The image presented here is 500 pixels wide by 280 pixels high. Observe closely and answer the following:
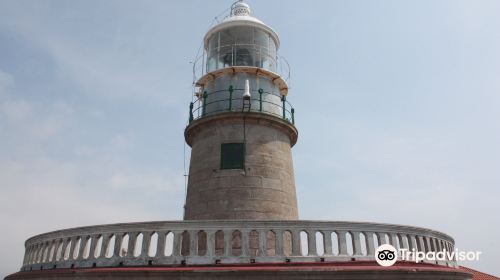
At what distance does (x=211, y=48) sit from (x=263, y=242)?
10243 millimetres

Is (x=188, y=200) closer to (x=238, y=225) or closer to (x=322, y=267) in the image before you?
(x=238, y=225)

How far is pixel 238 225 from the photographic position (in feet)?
29.7

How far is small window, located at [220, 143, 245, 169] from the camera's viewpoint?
13820 millimetres

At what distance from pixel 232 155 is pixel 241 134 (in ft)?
2.75

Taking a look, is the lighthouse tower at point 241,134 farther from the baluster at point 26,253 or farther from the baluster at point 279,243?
the baluster at point 26,253

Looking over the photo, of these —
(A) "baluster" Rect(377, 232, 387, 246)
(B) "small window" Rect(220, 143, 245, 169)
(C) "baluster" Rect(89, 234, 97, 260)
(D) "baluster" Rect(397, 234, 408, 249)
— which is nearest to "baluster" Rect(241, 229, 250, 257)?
(A) "baluster" Rect(377, 232, 387, 246)

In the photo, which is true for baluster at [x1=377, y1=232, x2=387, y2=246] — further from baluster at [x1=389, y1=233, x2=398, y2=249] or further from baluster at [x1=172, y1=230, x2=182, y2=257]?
baluster at [x1=172, y1=230, x2=182, y2=257]

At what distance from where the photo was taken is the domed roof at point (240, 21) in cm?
1630

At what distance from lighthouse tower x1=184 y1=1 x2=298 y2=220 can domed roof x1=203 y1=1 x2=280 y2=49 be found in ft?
0.14

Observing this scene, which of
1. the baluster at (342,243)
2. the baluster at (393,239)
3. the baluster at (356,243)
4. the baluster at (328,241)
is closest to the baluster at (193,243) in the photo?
→ the baluster at (328,241)

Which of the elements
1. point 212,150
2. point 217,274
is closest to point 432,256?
point 217,274

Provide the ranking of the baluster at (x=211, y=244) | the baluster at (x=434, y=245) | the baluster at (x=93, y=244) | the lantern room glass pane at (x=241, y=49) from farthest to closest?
the lantern room glass pane at (x=241, y=49) → the baluster at (x=434, y=245) → the baluster at (x=93, y=244) → the baluster at (x=211, y=244)

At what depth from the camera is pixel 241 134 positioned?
1423 cm

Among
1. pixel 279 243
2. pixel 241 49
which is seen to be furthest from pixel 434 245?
pixel 241 49
